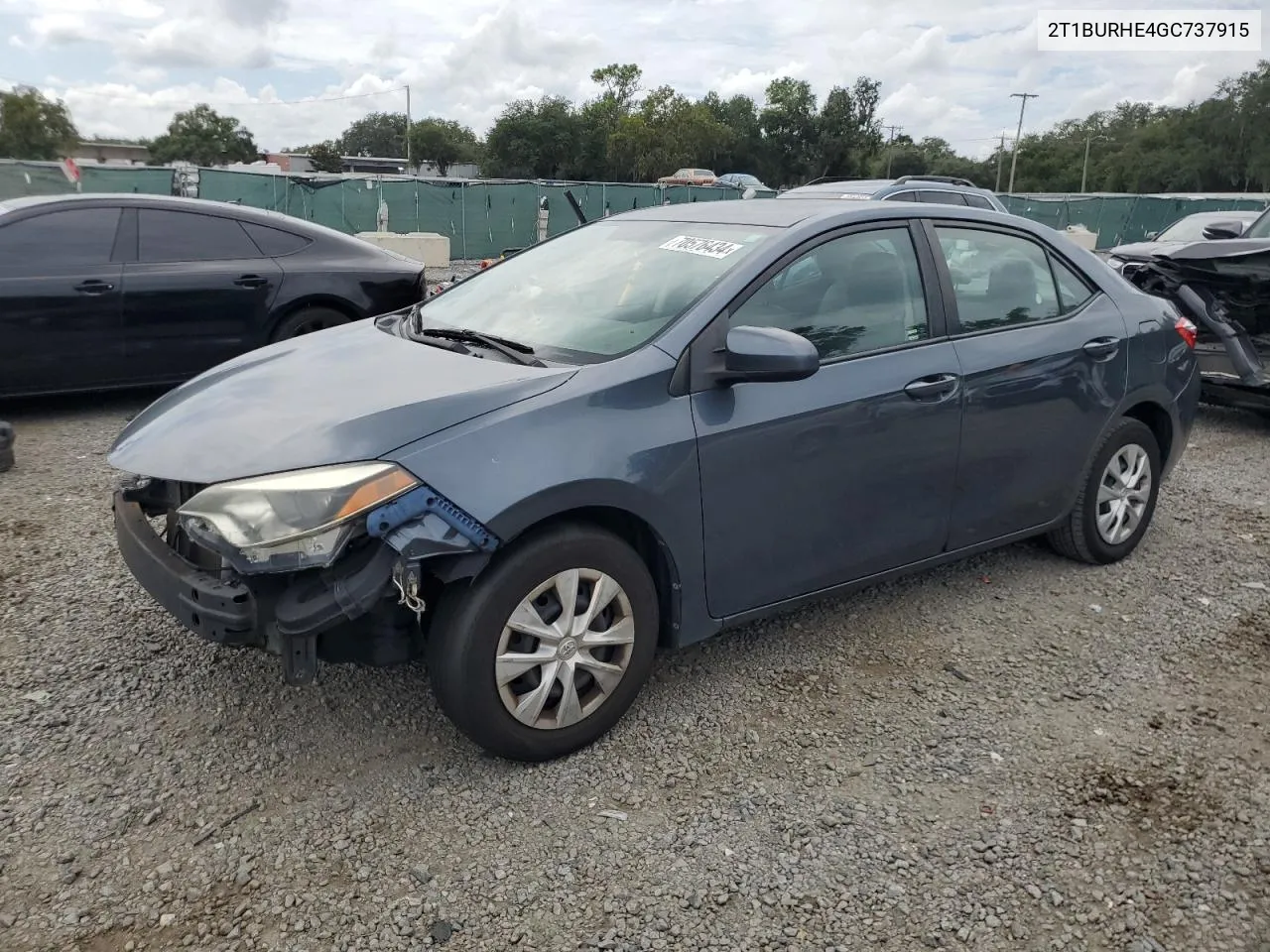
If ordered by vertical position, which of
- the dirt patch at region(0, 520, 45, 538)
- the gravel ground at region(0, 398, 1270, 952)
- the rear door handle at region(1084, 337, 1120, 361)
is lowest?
the gravel ground at region(0, 398, 1270, 952)

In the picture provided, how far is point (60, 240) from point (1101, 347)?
6.17 m

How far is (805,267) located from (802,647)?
55.7 inches

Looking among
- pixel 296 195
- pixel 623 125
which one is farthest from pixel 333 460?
pixel 623 125

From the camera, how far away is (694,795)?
2777mm

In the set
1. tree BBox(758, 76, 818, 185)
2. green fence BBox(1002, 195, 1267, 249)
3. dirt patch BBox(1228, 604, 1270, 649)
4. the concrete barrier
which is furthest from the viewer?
tree BBox(758, 76, 818, 185)

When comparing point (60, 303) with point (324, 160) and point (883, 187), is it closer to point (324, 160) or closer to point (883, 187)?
point (883, 187)

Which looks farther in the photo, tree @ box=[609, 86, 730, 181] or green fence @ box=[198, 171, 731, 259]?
tree @ box=[609, 86, 730, 181]

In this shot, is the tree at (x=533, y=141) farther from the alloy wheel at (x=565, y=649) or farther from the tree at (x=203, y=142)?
the alloy wheel at (x=565, y=649)

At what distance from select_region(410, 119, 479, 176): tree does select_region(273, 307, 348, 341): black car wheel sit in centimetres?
8866

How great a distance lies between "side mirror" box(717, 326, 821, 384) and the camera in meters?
2.88

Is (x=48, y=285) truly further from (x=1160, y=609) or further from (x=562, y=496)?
(x=1160, y=609)

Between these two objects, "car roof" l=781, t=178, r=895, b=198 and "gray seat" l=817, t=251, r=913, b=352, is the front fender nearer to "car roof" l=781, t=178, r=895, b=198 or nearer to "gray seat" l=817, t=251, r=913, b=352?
"gray seat" l=817, t=251, r=913, b=352

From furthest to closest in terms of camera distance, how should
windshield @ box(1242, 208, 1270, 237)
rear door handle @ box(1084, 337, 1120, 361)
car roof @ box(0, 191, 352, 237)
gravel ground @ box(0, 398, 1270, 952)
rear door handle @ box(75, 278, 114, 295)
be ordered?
windshield @ box(1242, 208, 1270, 237) < car roof @ box(0, 191, 352, 237) < rear door handle @ box(75, 278, 114, 295) < rear door handle @ box(1084, 337, 1120, 361) < gravel ground @ box(0, 398, 1270, 952)

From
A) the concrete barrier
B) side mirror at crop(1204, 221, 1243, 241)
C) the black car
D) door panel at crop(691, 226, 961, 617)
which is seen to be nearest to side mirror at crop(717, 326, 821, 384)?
door panel at crop(691, 226, 961, 617)
